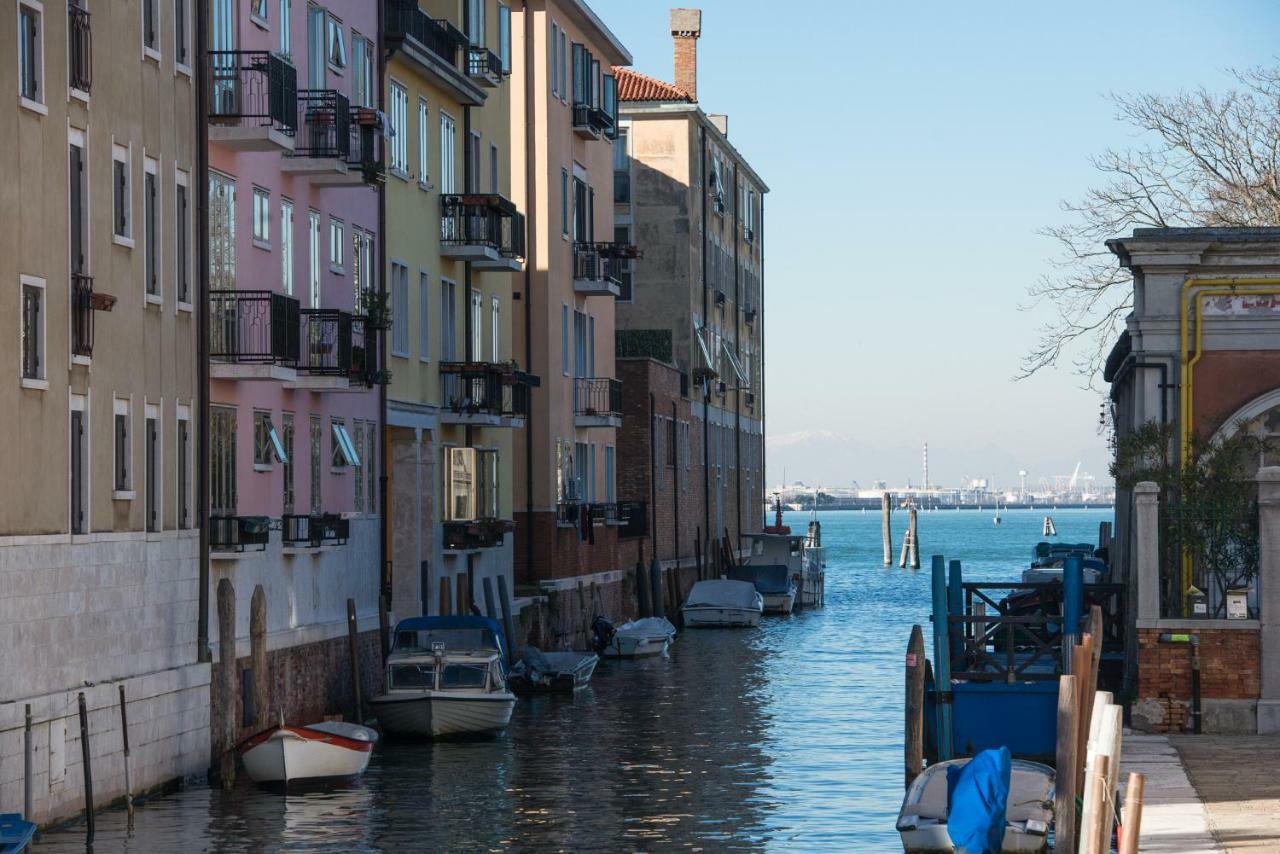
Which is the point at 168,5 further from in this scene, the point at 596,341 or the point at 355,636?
the point at 596,341

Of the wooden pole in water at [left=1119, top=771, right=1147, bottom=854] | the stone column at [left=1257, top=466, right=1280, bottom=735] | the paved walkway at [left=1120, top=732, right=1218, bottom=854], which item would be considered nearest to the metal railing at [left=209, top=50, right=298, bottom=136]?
the stone column at [left=1257, top=466, right=1280, bottom=735]

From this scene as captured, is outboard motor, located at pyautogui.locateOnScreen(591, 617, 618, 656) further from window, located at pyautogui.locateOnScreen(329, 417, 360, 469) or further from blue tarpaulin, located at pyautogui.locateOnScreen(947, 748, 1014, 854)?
blue tarpaulin, located at pyautogui.locateOnScreen(947, 748, 1014, 854)

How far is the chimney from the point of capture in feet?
245

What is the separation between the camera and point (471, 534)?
40344mm

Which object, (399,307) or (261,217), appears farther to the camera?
(399,307)

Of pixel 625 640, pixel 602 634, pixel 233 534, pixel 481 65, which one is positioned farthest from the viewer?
pixel 625 640

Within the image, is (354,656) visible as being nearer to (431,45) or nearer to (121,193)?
(121,193)

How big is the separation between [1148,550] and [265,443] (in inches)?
475

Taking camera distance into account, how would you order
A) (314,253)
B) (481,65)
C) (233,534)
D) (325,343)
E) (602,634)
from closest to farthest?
(233,534) < (325,343) < (314,253) < (481,65) < (602,634)

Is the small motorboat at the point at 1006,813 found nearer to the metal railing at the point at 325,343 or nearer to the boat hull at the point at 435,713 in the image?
the boat hull at the point at 435,713

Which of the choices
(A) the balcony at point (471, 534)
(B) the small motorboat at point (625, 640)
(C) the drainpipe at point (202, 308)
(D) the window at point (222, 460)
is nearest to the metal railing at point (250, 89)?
(C) the drainpipe at point (202, 308)

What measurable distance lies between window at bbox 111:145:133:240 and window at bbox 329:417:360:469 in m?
8.50

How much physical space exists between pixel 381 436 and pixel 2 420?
14.5 m

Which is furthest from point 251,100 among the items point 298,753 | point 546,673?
point 546,673
